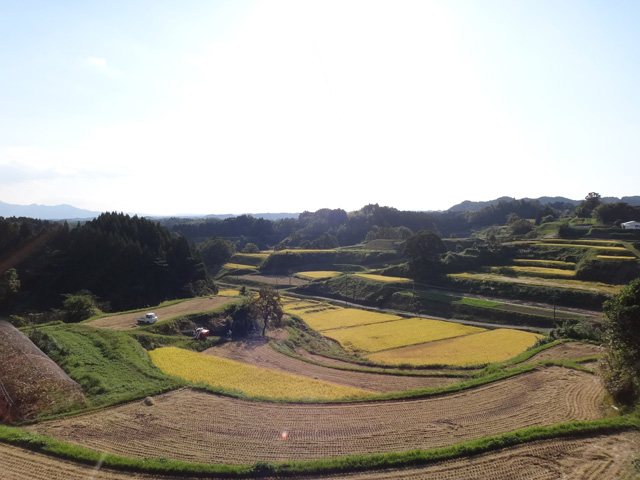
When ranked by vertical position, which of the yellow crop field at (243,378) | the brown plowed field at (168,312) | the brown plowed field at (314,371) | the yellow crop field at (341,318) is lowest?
the yellow crop field at (341,318)

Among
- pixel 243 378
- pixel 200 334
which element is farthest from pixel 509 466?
pixel 200 334

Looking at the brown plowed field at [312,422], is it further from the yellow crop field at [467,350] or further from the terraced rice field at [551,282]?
the terraced rice field at [551,282]

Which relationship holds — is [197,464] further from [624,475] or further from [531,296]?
[531,296]

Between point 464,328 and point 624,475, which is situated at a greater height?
point 624,475

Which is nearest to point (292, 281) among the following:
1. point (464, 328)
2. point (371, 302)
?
point (371, 302)

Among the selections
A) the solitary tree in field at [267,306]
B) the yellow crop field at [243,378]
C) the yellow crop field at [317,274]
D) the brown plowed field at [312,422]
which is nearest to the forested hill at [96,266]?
the solitary tree in field at [267,306]

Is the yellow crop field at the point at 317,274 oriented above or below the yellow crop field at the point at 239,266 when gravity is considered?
below

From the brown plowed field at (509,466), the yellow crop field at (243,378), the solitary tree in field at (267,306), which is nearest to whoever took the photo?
the brown plowed field at (509,466)
